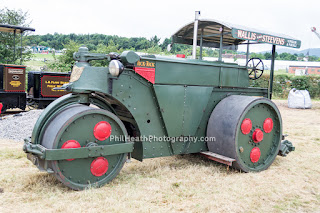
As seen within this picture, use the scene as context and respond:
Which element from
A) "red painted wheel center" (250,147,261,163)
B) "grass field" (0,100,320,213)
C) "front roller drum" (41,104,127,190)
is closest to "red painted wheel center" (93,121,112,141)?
"front roller drum" (41,104,127,190)

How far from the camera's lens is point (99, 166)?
3.55m

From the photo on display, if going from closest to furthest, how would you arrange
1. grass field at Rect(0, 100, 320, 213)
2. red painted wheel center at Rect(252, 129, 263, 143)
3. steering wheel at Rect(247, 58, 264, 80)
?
grass field at Rect(0, 100, 320, 213)
red painted wheel center at Rect(252, 129, 263, 143)
steering wheel at Rect(247, 58, 264, 80)

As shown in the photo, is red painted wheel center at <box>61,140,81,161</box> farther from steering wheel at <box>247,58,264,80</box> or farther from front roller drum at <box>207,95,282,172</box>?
steering wheel at <box>247,58,264,80</box>

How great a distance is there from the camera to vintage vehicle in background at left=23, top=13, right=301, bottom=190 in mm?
3408

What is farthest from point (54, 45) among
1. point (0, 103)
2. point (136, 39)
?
point (0, 103)

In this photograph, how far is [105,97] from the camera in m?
3.91

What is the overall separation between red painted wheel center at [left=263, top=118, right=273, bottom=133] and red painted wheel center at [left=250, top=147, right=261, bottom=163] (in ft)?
1.15

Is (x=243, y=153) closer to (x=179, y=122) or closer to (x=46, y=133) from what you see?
(x=179, y=122)

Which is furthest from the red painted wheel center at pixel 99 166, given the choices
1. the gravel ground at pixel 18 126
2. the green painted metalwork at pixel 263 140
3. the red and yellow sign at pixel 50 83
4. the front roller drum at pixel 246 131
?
the red and yellow sign at pixel 50 83

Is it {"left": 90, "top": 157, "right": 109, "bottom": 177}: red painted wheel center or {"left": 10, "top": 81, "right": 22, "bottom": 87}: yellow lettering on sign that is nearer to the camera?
{"left": 90, "top": 157, "right": 109, "bottom": 177}: red painted wheel center

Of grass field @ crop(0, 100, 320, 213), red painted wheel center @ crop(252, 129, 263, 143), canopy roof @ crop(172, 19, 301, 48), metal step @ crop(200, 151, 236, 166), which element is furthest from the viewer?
canopy roof @ crop(172, 19, 301, 48)

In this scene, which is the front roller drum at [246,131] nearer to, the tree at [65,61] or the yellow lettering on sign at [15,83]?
the yellow lettering on sign at [15,83]

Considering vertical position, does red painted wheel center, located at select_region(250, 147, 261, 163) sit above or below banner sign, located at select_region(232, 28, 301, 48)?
below

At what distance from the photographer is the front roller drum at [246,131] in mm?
4305
